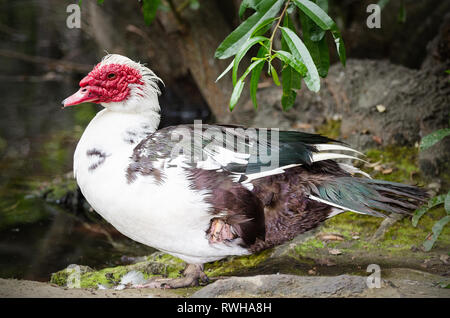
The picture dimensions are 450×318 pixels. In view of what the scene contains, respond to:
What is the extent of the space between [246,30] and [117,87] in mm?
832

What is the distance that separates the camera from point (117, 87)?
330cm

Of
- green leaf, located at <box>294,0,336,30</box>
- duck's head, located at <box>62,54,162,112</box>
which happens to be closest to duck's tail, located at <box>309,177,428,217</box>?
green leaf, located at <box>294,0,336,30</box>

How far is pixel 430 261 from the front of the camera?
3.45 meters

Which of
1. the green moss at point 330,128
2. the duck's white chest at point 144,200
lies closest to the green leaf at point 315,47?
the duck's white chest at point 144,200

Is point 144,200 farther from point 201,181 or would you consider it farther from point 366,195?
point 366,195

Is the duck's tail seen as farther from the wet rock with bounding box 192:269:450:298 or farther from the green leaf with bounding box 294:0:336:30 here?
the green leaf with bounding box 294:0:336:30

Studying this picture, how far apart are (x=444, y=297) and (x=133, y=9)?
208 inches

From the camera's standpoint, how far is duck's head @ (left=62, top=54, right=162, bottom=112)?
3.28m

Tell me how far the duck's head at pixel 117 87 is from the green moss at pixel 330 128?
2.13 metres

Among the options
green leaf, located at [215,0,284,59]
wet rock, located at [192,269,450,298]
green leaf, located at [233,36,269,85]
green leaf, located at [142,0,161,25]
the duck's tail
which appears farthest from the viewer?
green leaf, located at [142,0,161,25]

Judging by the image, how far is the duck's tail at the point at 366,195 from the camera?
10.2 ft

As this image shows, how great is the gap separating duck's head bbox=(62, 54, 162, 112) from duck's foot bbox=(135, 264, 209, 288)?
99 cm

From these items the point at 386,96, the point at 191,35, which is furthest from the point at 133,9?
the point at 386,96
